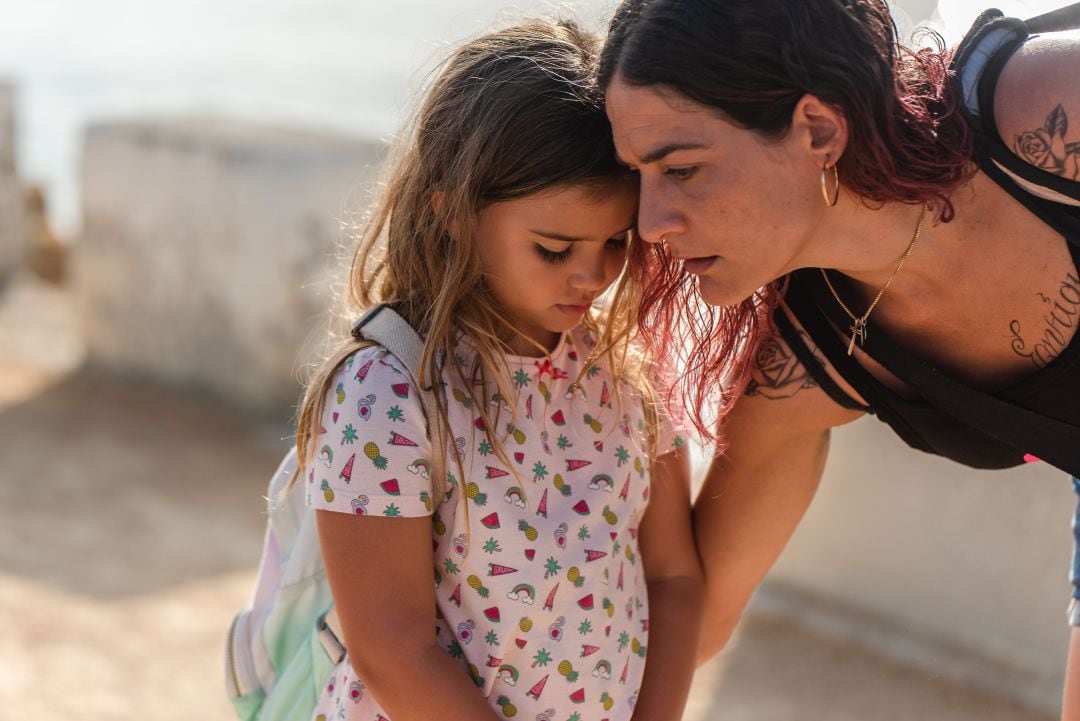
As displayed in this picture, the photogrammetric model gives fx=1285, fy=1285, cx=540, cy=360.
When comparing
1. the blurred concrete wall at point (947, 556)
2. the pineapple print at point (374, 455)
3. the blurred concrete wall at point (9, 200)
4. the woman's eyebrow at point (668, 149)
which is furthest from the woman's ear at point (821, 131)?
the blurred concrete wall at point (9, 200)

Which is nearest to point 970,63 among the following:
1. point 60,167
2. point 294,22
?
point 60,167

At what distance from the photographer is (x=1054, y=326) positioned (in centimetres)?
189

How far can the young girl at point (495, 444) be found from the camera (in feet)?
5.50

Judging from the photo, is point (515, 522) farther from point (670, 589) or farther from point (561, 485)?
point (670, 589)

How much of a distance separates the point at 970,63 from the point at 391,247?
2.89 ft

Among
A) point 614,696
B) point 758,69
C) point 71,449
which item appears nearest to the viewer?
point 758,69

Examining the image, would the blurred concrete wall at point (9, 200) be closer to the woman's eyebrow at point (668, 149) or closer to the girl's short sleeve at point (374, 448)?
the girl's short sleeve at point (374, 448)

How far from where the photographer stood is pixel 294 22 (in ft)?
98.0

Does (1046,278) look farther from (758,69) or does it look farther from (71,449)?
(71,449)

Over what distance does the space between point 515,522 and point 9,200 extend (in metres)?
6.44

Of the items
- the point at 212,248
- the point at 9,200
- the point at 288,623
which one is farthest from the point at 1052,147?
the point at 9,200

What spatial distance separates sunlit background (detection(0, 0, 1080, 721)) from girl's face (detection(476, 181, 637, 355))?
34 centimetres

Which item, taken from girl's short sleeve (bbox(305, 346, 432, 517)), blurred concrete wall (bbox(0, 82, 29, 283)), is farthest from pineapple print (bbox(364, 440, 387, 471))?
blurred concrete wall (bbox(0, 82, 29, 283))

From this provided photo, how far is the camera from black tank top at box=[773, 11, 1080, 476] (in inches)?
72.4
